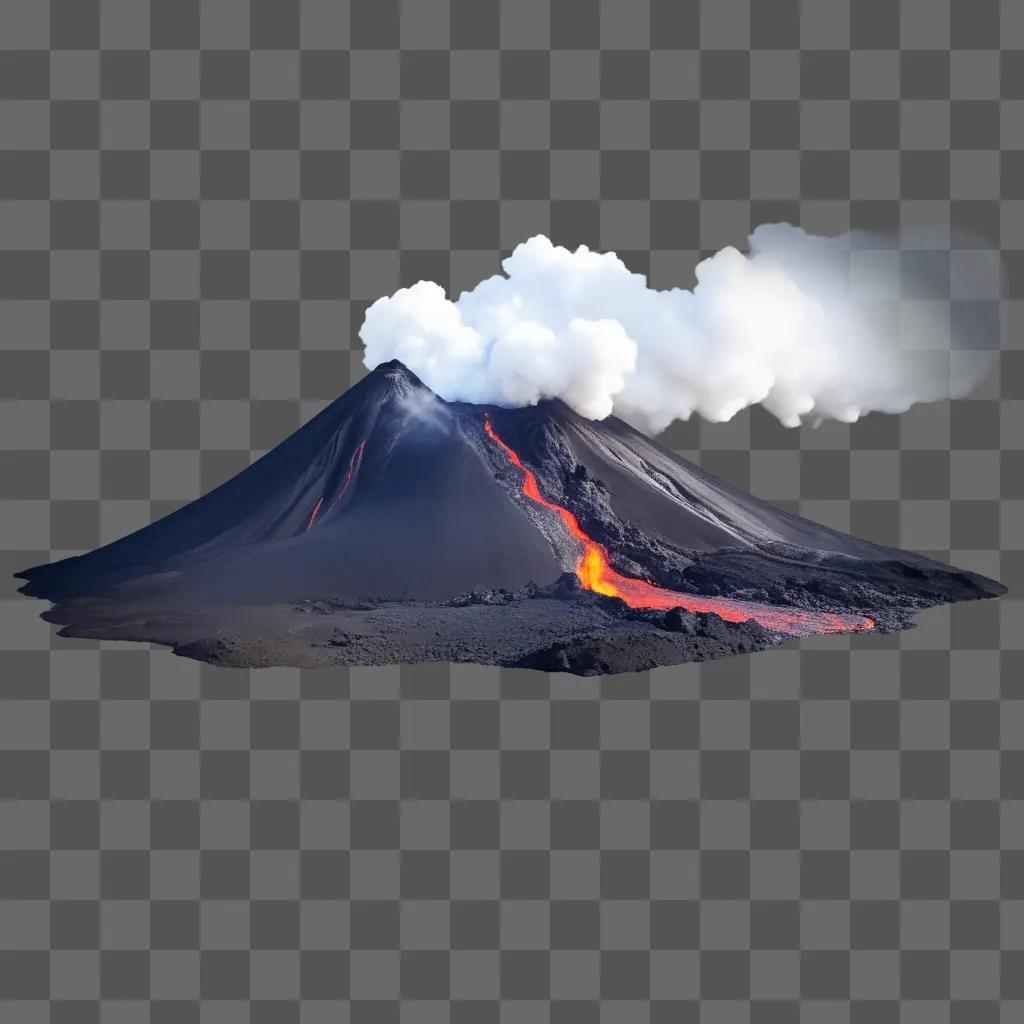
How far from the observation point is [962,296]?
2764 centimetres

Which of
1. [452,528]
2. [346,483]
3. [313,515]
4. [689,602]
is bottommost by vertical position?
[689,602]

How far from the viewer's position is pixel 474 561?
2405 centimetres

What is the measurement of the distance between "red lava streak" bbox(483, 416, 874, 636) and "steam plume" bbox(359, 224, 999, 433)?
11.0 ft

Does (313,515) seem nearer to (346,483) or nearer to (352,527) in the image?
(346,483)

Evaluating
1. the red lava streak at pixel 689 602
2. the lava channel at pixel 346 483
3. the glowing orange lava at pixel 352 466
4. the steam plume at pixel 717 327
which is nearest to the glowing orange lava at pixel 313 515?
the lava channel at pixel 346 483

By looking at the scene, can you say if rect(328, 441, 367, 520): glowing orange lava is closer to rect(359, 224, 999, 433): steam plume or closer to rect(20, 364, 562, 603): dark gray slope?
rect(20, 364, 562, 603): dark gray slope

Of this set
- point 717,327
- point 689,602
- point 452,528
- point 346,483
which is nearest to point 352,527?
point 452,528

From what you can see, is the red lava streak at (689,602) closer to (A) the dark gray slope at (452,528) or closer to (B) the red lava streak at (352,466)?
(A) the dark gray slope at (452,528)

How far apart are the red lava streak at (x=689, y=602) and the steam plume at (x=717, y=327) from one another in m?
3.36

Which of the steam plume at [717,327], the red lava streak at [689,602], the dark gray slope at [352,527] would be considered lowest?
the red lava streak at [689,602]

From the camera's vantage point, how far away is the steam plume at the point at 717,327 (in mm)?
27453

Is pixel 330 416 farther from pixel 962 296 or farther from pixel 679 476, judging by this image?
pixel 962 296

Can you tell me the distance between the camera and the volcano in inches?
832

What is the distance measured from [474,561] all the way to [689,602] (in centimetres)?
347
